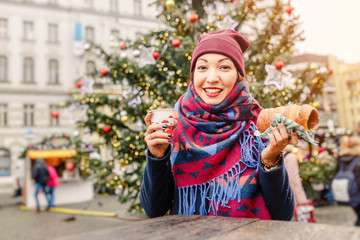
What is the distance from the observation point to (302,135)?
4.31 feet

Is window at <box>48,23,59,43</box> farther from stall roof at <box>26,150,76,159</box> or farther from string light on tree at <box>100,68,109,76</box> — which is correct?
string light on tree at <box>100,68,109,76</box>

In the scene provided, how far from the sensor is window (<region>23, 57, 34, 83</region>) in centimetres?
2545

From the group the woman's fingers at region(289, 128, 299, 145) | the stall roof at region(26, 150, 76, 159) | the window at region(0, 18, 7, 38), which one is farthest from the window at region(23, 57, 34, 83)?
the woman's fingers at region(289, 128, 299, 145)

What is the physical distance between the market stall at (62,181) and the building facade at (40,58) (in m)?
13.3

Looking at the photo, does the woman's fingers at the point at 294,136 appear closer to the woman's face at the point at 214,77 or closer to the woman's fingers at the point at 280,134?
the woman's fingers at the point at 280,134

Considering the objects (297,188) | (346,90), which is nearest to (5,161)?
(297,188)

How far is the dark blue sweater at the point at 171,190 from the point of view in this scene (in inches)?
60.9

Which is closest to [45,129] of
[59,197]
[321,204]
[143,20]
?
[143,20]

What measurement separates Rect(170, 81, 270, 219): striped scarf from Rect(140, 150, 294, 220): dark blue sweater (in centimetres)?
5

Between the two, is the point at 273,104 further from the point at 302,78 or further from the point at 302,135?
the point at 302,135

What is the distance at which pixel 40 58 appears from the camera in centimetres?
2567

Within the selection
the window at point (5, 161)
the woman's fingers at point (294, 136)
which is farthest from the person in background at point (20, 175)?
the woman's fingers at point (294, 136)

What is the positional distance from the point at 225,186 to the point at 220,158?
0.45 ft

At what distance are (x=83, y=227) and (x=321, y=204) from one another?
6470 mm
